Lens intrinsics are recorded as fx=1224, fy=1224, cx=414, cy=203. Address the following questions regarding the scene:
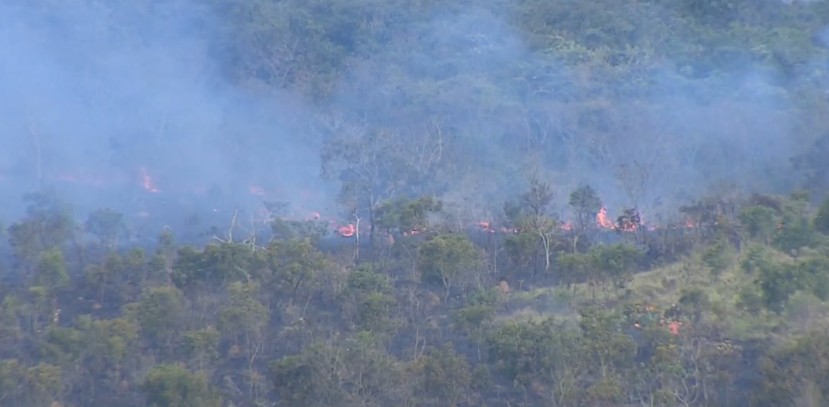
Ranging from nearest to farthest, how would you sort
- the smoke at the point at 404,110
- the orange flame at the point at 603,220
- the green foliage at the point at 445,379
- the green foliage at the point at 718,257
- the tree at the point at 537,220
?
the green foliage at the point at 445,379
the green foliage at the point at 718,257
the tree at the point at 537,220
the orange flame at the point at 603,220
the smoke at the point at 404,110

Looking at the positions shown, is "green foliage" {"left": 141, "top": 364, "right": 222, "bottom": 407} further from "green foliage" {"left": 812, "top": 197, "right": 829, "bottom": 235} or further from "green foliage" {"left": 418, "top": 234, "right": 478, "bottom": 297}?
"green foliage" {"left": 812, "top": 197, "right": 829, "bottom": 235}

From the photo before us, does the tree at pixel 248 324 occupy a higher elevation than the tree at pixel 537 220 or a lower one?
lower

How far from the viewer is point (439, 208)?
17.8 metres

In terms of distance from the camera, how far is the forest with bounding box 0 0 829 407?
13.1 metres

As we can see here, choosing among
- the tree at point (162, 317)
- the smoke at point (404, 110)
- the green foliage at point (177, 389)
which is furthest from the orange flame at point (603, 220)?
the green foliage at point (177, 389)

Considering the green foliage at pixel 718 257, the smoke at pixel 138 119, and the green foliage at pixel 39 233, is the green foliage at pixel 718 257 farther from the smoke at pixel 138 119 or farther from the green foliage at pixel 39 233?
the smoke at pixel 138 119

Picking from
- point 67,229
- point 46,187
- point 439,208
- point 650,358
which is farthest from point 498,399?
point 46,187

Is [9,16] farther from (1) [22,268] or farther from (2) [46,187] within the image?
(1) [22,268]

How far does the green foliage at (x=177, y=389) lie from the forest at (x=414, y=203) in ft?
0.10

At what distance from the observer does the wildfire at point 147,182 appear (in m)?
24.7

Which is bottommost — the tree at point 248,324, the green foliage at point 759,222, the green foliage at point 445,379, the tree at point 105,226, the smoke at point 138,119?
the green foliage at point 445,379

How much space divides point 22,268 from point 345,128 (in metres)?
8.95

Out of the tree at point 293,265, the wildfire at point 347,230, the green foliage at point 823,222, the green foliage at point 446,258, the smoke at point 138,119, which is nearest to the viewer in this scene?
the tree at point 293,265

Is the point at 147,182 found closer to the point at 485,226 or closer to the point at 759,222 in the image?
the point at 485,226
